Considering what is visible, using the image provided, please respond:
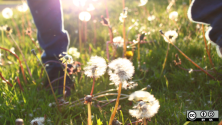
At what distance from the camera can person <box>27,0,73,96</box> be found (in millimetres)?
1861

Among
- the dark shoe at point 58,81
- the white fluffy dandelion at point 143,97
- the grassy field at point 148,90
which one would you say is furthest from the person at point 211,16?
the dark shoe at point 58,81

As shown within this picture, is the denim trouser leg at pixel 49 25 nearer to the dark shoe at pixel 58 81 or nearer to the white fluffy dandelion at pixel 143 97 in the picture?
the dark shoe at pixel 58 81

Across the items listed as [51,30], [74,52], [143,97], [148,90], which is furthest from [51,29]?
[143,97]

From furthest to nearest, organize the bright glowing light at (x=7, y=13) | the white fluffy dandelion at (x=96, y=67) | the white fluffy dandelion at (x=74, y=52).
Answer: the bright glowing light at (x=7, y=13), the white fluffy dandelion at (x=74, y=52), the white fluffy dandelion at (x=96, y=67)

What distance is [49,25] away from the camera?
6.32 ft

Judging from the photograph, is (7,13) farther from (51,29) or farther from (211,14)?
(211,14)

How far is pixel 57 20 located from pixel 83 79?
2.06ft

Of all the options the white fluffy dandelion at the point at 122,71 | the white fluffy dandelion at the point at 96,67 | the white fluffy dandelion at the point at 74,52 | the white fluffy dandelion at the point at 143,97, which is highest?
the white fluffy dandelion at the point at 74,52

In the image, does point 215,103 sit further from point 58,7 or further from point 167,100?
point 58,7

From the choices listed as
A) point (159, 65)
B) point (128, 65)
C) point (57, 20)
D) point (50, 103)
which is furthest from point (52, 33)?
point (128, 65)

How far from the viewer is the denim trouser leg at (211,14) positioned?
1.17 m

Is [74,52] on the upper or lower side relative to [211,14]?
upper

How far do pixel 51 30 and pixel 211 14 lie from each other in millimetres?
1419

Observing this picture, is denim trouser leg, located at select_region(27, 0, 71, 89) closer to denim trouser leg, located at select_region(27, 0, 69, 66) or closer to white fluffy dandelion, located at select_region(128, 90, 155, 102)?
denim trouser leg, located at select_region(27, 0, 69, 66)
